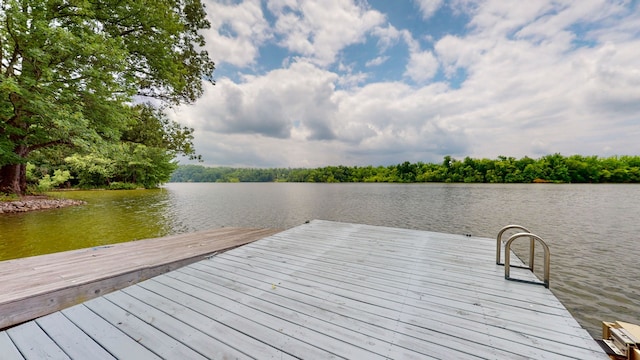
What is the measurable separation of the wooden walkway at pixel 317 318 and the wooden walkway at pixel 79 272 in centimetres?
89

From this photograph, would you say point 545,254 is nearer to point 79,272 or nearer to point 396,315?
point 396,315

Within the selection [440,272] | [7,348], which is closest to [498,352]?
[440,272]

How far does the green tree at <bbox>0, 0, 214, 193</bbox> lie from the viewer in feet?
31.4

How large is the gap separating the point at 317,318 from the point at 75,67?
14313 mm

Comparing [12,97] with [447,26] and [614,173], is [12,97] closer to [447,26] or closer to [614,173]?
[447,26]

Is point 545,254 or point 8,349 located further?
point 545,254

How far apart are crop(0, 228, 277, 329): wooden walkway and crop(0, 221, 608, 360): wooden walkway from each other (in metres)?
0.89

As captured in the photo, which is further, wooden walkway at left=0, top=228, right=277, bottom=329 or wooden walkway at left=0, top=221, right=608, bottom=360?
wooden walkway at left=0, top=228, right=277, bottom=329

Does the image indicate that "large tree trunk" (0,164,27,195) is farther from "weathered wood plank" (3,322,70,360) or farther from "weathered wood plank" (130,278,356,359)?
"weathered wood plank" (3,322,70,360)

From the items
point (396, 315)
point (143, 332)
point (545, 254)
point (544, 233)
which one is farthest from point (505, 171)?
point (143, 332)

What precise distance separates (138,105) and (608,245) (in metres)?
24.7

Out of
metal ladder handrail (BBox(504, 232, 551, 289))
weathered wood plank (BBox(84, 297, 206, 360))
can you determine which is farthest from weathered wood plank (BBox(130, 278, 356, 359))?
metal ladder handrail (BBox(504, 232, 551, 289))

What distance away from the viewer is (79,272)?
3875 millimetres

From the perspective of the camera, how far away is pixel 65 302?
3311mm
